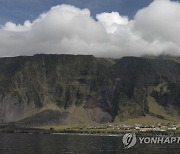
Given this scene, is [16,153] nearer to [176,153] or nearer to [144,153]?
[144,153]

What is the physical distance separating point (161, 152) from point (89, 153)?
117 ft

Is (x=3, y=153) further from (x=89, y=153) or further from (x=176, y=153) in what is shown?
(x=176, y=153)

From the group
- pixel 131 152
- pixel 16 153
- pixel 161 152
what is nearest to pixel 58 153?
pixel 16 153

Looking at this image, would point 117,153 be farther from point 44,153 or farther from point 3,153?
point 3,153

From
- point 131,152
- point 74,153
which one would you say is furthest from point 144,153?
point 74,153

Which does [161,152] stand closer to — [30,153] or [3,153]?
[30,153]

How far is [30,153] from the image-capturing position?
188m

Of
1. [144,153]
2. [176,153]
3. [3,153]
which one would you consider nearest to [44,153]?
[3,153]

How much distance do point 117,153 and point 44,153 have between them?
35293mm

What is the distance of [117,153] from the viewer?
7416 inches

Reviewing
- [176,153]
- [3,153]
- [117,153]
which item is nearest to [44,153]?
[3,153]

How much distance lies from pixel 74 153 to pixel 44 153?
1447 centimetres

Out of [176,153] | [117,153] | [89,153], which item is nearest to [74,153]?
[89,153]

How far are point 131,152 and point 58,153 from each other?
1387 inches
